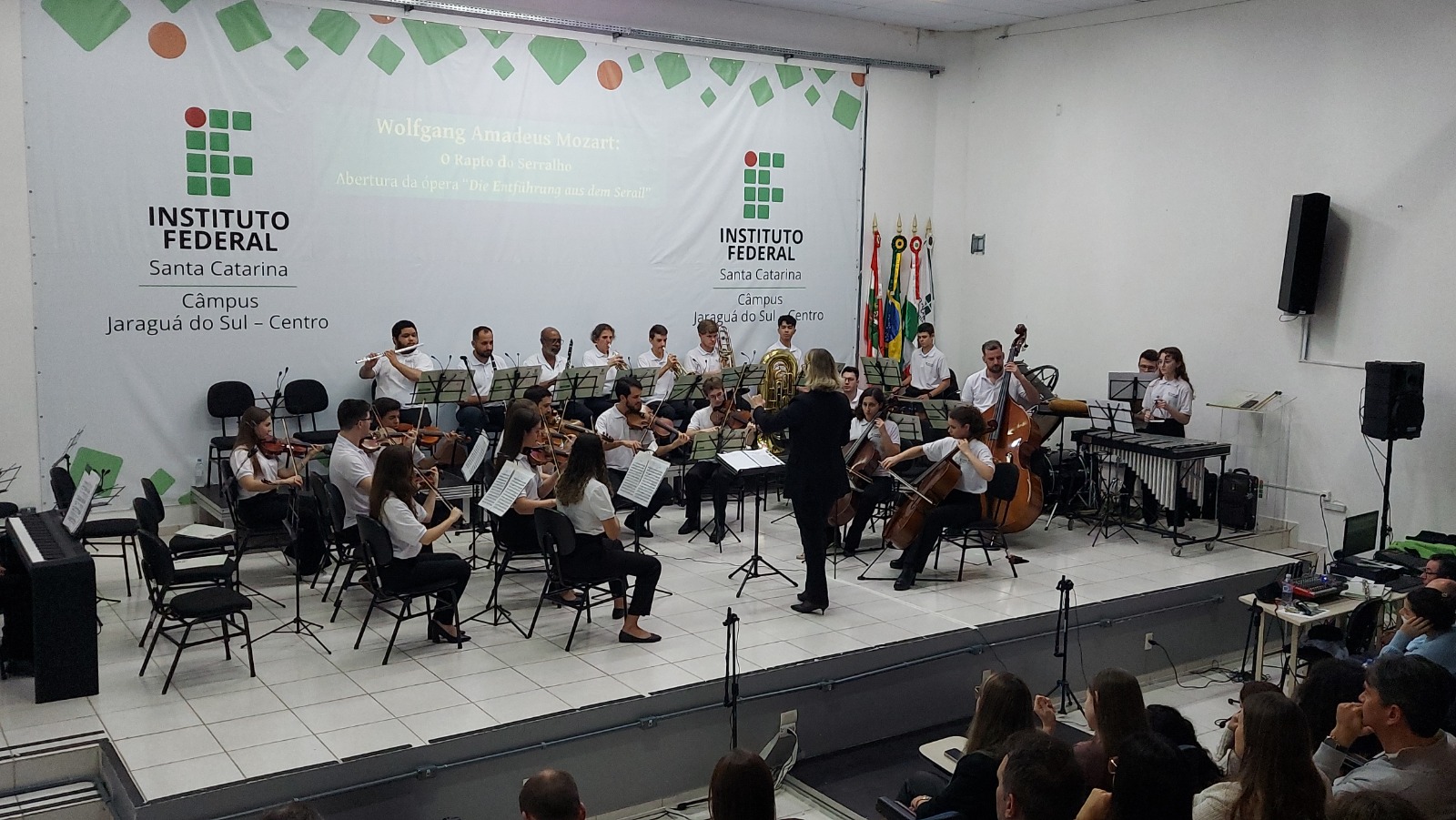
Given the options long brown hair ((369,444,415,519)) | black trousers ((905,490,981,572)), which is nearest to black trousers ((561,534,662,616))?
long brown hair ((369,444,415,519))

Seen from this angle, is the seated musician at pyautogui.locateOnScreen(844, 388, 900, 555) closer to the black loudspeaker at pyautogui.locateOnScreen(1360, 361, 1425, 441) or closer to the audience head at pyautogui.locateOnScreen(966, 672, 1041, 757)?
the black loudspeaker at pyautogui.locateOnScreen(1360, 361, 1425, 441)

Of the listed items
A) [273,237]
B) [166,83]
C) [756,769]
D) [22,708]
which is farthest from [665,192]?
[756,769]

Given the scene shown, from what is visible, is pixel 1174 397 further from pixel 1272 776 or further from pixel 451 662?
pixel 1272 776

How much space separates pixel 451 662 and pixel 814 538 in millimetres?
2582

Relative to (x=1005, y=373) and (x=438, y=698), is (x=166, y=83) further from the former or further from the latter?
(x=1005, y=373)

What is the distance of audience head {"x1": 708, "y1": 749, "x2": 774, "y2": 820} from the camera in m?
3.84

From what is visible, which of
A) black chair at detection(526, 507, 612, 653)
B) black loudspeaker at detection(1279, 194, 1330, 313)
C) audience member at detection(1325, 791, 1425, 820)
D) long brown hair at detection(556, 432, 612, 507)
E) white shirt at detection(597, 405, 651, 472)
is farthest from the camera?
black loudspeaker at detection(1279, 194, 1330, 313)

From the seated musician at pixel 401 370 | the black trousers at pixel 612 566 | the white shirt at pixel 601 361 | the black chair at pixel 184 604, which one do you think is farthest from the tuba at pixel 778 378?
the black chair at pixel 184 604

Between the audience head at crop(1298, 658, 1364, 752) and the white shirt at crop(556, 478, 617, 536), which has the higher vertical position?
the white shirt at crop(556, 478, 617, 536)

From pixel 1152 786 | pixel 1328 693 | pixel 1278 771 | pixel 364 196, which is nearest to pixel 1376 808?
pixel 1278 771

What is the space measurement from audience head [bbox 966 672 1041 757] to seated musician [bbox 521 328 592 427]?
7.08 meters

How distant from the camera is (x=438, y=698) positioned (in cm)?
664

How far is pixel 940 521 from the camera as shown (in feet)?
30.0

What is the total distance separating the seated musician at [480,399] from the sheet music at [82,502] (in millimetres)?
3848
